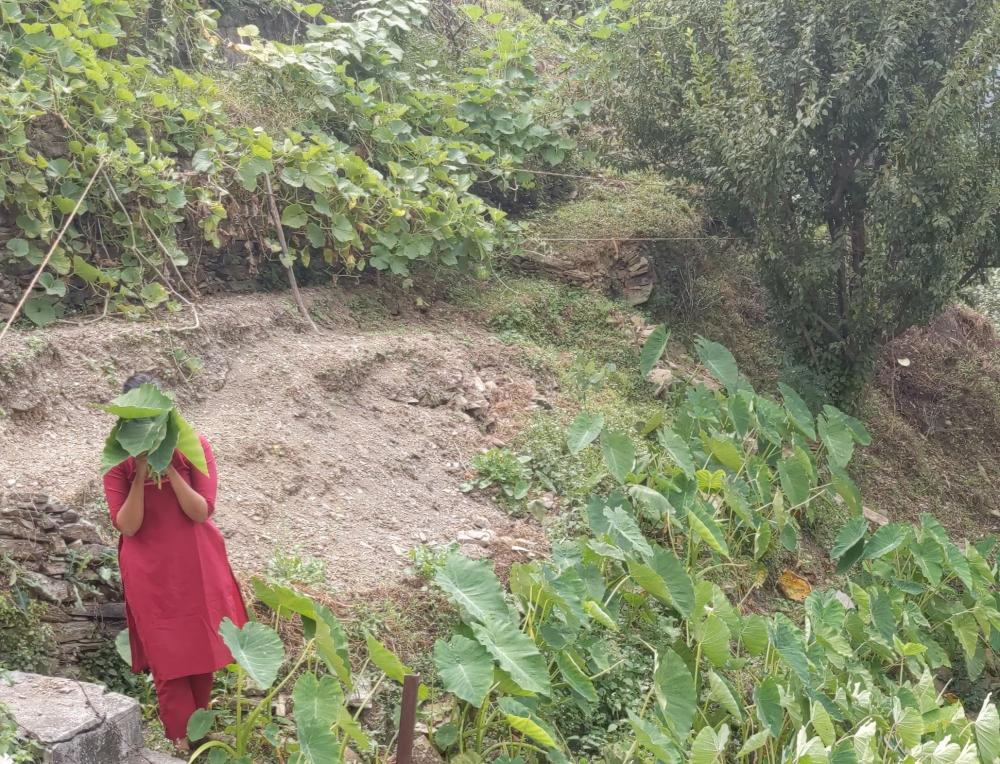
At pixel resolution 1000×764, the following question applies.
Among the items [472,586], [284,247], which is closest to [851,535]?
[472,586]

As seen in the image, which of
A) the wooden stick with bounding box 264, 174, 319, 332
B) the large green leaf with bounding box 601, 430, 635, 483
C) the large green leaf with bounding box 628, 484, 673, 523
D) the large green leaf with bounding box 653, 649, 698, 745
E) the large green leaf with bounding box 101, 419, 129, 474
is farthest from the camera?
the wooden stick with bounding box 264, 174, 319, 332

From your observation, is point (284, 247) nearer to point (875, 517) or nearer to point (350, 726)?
point (350, 726)

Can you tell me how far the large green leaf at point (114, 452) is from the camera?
98.5 inches

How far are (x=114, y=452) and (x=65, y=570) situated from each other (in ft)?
2.72

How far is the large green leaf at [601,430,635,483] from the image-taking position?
464 centimetres

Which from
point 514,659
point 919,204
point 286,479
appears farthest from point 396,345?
point 919,204

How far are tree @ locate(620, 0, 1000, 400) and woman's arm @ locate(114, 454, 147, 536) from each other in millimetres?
4698

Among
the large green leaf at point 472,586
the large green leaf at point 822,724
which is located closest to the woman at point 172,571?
the large green leaf at point 472,586

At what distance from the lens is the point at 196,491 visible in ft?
8.89

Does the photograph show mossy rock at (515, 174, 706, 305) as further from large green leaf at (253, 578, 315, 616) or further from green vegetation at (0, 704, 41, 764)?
green vegetation at (0, 704, 41, 764)

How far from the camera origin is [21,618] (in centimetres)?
288

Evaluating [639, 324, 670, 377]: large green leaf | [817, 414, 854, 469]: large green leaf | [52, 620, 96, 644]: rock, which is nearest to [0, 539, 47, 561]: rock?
[52, 620, 96, 644]: rock

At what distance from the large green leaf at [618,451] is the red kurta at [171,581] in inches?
92.2

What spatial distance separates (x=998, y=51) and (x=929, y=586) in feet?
10.6
